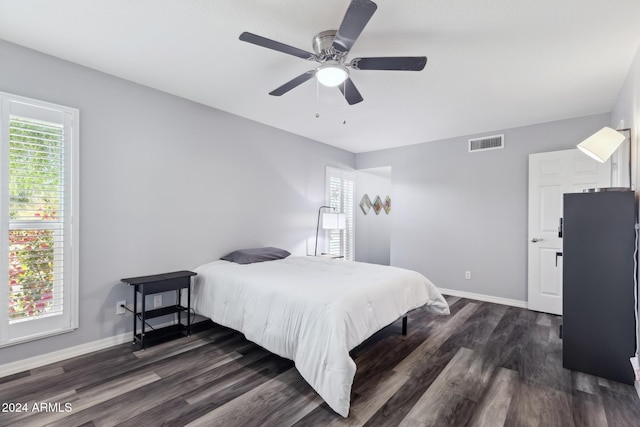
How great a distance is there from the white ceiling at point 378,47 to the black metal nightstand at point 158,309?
2.00 m

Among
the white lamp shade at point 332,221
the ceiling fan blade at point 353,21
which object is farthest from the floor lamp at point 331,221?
the ceiling fan blade at point 353,21

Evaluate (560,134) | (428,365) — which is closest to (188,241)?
(428,365)

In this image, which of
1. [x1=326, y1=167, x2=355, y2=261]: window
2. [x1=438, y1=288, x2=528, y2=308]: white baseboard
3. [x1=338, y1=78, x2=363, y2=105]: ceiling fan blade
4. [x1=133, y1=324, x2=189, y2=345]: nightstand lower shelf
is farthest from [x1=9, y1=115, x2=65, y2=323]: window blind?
[x1=438, y1=288, x2=528, y2=308]: white baseboard

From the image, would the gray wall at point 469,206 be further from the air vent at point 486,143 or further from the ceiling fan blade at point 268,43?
the ceiling fan blade at point 268,43

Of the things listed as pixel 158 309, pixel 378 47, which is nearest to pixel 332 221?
pixel 158 309

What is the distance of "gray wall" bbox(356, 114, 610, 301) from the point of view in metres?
4.27

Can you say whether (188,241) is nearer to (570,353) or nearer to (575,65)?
(570,353)

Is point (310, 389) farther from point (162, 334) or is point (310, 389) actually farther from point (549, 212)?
point (549, 212)

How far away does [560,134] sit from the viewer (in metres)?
4.04

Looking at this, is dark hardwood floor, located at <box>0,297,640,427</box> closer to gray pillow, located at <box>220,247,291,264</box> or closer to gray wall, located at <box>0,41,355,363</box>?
gray wall, located at <box>0,41,355,363</box>

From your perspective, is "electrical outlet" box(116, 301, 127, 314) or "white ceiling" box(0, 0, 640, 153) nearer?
"white ceiling" box(0, 0, 640, 153)

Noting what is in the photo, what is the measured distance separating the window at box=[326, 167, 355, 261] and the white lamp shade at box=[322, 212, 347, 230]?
0.41 meters

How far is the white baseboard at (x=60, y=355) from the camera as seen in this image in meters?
2.38

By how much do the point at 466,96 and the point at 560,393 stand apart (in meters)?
2.84
